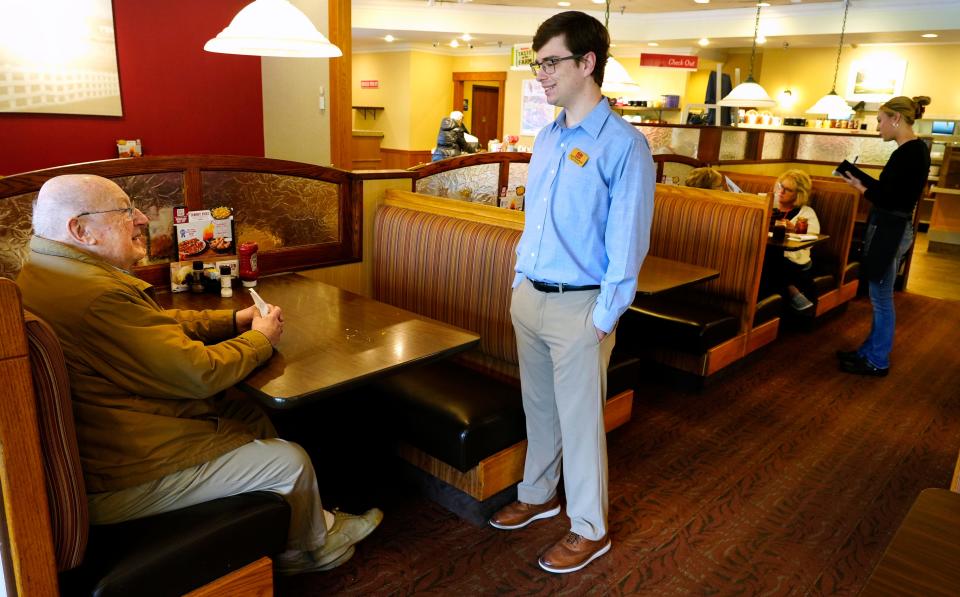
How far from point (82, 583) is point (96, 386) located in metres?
0.46

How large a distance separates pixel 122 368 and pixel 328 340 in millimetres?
634

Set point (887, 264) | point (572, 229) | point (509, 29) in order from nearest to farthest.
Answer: point (572, 229), point (887, 264), point (509, 29)

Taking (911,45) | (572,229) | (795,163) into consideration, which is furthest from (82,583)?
(911,45)

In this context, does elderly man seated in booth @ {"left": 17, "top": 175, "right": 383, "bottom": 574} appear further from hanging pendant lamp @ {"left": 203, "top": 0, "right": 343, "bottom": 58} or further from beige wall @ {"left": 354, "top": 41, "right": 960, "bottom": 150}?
beige wall @ {"left": 354, "top": 41, "right": 960, "bottom": 150}

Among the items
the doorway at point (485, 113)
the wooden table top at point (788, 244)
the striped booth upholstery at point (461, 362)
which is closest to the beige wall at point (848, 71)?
the doorway at point (485, 113)

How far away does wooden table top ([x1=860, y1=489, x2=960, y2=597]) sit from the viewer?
3.00 ft

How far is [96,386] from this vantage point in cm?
172

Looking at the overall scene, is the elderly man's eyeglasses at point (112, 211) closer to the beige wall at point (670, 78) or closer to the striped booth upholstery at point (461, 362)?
the striped booth upholstery at point (461, 362)

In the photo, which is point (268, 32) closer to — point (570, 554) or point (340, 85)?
point (570, 554)

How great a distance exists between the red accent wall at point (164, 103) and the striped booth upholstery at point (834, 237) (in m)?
4.82

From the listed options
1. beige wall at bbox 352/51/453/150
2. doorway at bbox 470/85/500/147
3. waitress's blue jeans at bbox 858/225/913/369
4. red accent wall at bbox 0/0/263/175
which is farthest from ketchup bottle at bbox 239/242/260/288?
doorway at bbox 470/85/500/147

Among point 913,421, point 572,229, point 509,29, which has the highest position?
point 509,29

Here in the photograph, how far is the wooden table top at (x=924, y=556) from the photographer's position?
914mm

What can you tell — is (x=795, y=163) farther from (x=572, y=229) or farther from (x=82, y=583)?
(x=82, y=583)
